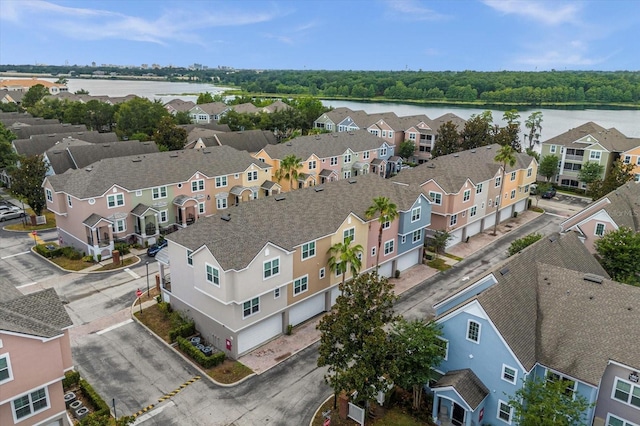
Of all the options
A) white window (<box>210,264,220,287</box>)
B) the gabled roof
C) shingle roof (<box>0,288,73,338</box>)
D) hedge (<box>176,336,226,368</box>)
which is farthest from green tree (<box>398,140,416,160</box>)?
shingle roof (<box>0,288,73,338</box>)

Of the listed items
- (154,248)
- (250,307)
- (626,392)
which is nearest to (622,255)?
(626,392)

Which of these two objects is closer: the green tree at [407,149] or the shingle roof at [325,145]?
the shingle roof at [325,145]

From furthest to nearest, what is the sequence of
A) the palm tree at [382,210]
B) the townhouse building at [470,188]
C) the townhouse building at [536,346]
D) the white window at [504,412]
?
the townhouse building at [470,188] < the palm tree at [382,210] < the white window at [504,412] < the townhouse building at [536,346]

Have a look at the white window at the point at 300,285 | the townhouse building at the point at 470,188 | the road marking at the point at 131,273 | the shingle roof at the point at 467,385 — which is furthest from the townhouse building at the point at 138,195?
the shingle roof at the point at 467,385

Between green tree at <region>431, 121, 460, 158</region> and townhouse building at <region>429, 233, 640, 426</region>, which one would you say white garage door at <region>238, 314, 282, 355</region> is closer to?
townhouse building at <region>429, 233, 640, 426</region>

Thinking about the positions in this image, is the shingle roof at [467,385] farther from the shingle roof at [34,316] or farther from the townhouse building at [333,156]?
the townhouse building at [333,156]

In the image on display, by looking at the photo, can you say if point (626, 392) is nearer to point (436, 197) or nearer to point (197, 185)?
point (436, 197)
